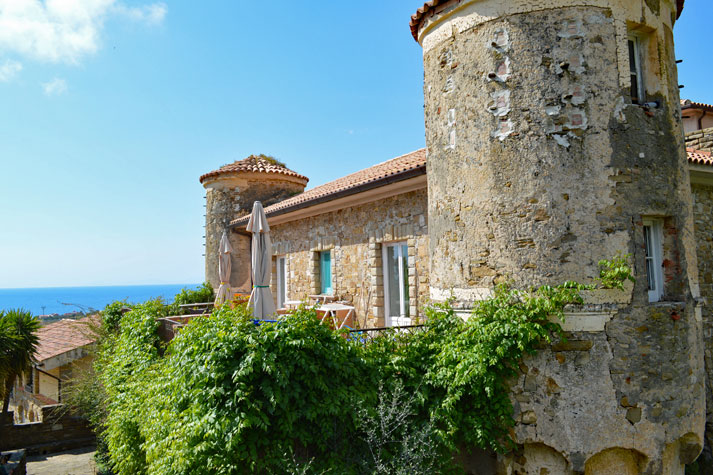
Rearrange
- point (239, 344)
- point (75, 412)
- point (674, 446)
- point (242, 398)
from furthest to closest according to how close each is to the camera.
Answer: point (75, 412) → point (674, 446) → point (239, 344) → point (242, 398)

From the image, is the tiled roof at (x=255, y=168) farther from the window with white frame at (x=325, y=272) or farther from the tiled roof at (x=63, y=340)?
the tiled roof at (x=63, y=340)

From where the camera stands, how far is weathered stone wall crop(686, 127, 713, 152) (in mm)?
10320

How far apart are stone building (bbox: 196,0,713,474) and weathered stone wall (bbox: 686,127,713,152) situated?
4030 millimetres

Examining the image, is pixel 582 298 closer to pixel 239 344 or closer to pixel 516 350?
pixel 516 350

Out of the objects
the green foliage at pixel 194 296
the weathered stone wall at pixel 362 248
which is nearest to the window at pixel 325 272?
the weathered stone wall at pixel 362 248

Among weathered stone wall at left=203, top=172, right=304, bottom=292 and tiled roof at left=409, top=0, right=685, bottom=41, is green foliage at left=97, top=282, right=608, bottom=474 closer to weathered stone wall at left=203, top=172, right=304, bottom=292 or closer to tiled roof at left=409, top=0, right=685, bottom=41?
tiled roof at left=409, top=0, right=685, bottom=41

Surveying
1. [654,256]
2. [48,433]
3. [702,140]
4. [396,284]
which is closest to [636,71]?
[654,256]

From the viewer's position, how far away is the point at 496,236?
6.69m

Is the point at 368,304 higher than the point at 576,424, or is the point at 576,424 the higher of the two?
the point at 368,304

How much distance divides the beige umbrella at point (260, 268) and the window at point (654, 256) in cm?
594

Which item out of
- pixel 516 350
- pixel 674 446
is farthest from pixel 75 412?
pixel 674 446

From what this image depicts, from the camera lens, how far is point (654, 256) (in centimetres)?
686

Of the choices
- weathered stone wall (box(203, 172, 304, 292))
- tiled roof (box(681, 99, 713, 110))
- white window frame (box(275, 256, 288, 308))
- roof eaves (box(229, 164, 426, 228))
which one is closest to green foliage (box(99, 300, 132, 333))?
white window frame (box(275, 256, 288, 308))

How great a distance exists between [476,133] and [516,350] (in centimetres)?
292
